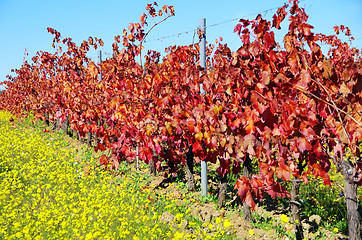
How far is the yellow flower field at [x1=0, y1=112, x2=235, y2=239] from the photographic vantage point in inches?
160

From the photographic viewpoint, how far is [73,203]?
15.2 feet

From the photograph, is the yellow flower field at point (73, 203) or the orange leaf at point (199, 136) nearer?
the orange leaf at point (199, 136)

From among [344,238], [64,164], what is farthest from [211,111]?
[64,164]

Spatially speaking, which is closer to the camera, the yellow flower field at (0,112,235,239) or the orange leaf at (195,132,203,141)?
the orange leaf at (195,132,203,141)

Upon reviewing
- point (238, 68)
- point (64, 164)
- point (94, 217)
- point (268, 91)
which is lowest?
point (94, 217)

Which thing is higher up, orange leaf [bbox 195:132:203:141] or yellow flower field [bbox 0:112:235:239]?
orange leaf [bbox 195:132:203:141]

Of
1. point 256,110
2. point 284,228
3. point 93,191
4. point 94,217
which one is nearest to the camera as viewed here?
point 256,110

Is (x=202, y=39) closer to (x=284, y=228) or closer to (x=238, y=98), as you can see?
(x=238, y=98)

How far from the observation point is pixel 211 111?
288 cm

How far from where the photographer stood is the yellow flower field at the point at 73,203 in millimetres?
4059

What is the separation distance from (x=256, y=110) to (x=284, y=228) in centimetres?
271

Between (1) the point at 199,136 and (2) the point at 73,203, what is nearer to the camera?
(1) the point at 199,136

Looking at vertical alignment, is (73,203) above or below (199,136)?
below

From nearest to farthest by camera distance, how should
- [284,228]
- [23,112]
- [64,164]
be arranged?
[284,228] < [64,164] < [23,112]
